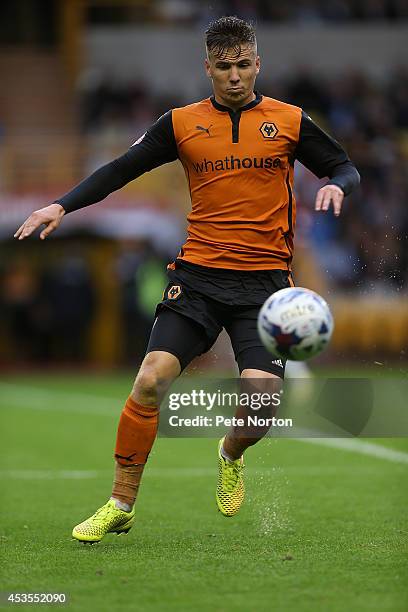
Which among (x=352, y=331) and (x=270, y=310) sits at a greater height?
(x=270, y=310)

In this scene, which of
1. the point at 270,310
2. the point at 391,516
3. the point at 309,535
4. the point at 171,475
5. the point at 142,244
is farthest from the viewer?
the point at 142,244

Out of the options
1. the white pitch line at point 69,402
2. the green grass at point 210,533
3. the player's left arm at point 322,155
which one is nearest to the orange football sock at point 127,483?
the green grass at point 210,533

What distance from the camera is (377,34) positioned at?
88.6 feet

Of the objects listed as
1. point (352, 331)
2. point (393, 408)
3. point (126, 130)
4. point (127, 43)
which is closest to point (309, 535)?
point (393, 408)

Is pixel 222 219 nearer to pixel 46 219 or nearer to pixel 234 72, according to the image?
pixel 234 72

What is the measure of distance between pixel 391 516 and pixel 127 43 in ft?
67.7

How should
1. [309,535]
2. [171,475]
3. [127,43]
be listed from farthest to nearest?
[127,43] → [171,475] → [309,535]

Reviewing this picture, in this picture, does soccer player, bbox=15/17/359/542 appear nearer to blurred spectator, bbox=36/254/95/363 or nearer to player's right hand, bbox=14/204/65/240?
player's right hand, bbox=14/204/65/240

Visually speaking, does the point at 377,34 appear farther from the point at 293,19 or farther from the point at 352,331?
the point at 352,331

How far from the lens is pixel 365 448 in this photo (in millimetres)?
10883

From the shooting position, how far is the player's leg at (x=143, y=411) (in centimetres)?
633

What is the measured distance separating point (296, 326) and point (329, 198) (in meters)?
0.71

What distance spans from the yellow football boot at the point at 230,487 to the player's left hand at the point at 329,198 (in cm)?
155

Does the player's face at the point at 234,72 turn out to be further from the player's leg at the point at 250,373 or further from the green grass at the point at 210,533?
the green grass at the point at 210,533
